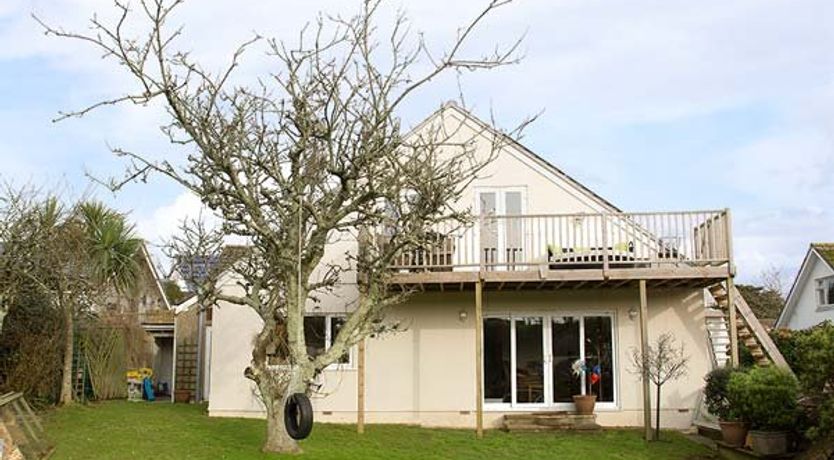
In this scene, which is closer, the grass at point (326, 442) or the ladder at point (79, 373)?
the grass at point (326, 442)

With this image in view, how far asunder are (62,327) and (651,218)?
11782 mm

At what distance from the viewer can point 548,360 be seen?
1608cm

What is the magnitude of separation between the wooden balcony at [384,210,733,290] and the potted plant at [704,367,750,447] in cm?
177

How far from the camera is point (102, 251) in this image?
19109 mm

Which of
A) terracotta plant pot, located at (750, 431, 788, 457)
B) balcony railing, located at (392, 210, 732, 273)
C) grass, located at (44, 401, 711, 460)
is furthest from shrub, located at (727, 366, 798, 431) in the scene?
balcony railing, located at (392, 210, 732, 273)

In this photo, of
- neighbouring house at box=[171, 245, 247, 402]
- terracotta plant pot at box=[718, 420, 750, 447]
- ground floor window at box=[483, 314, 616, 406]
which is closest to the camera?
terracotta plant pot at box=[718, 420, 750, 447]

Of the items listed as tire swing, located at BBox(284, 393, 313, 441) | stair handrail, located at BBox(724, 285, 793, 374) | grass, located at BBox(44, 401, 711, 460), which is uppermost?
stair handrail, located at BBox(724, 285, 793, 374)

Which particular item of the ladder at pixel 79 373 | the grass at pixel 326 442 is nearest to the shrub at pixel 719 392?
the grass at pixel 326 442

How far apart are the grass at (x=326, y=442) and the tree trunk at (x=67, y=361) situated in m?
1.50

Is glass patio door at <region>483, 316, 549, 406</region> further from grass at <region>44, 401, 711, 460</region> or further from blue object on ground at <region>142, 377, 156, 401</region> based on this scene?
blue object on ground at <region>142, 377, 156, 401</region>

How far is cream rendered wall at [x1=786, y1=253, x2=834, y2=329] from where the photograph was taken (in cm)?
2809

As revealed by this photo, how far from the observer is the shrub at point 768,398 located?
11.8 meters

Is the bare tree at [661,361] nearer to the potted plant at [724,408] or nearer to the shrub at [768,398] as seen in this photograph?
the potted plant at [724,408]

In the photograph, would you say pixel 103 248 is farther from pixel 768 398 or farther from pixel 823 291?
pixel 823 291
